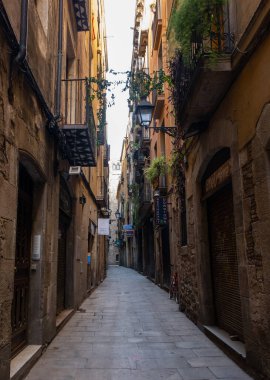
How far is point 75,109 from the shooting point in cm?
957

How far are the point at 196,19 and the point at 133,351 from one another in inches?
204

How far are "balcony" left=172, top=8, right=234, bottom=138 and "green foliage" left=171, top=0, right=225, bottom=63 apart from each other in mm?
→ 72

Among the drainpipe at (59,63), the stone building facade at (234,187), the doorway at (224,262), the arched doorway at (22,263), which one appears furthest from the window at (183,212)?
Result: the arched doorway at (22,263)

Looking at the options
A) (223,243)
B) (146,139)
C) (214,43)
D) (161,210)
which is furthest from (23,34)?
(146,139)

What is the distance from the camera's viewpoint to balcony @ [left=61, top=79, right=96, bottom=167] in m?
7.95

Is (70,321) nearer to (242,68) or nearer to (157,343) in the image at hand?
(157,343)

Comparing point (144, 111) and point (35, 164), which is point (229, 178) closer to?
point (35, 164)

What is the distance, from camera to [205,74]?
213 inches

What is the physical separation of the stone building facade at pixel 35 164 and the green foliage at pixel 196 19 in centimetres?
220

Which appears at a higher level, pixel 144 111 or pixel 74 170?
pixel 144 111

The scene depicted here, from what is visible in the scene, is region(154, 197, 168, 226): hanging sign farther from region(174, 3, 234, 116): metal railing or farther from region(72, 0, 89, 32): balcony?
region(174, 3, 234, 116): metal railing

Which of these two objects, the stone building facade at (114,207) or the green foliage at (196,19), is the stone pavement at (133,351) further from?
the stone building facade at (114,207)

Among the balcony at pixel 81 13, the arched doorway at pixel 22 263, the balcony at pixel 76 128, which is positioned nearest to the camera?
the arched doorway at pixel 22 263

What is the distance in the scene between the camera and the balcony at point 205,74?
17.4ft
